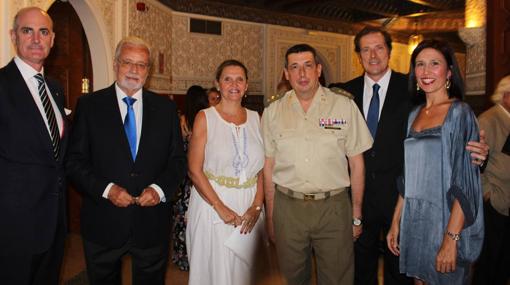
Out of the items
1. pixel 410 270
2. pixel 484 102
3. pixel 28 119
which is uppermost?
pixel 484 102

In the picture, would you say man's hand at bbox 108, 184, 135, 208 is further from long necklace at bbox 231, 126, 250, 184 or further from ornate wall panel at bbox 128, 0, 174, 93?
ornate wall panel at bbox 128, 0, 174, 93

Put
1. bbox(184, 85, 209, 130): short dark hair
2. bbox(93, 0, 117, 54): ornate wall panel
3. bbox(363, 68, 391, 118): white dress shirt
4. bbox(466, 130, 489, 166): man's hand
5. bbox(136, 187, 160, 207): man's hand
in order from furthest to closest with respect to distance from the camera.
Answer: bbox(93, 0, 117, 54): ornate wall panel → bbox(184, 85, 209, 130): short dark hair → bbox(363, 68, 391, 118): white dress shirt → bbox(136, 187, 160, 207): man's hand → bbox(466, 130, 489, 166): man's hand

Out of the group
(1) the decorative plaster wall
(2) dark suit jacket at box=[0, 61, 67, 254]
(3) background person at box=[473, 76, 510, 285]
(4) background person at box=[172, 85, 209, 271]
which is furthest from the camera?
(1) the decorative plaster wall

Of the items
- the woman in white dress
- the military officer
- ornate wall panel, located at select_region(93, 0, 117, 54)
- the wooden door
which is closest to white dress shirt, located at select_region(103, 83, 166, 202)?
the woman in white dress

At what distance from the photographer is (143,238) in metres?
2.48

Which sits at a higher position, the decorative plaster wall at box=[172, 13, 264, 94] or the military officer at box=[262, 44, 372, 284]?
the decorative plaster wall at box=[172, 13, 264, 94]

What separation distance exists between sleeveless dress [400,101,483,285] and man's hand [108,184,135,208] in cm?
145

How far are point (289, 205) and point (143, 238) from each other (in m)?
0.86

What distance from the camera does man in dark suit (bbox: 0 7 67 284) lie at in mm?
2170

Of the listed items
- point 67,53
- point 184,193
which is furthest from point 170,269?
point 67,53

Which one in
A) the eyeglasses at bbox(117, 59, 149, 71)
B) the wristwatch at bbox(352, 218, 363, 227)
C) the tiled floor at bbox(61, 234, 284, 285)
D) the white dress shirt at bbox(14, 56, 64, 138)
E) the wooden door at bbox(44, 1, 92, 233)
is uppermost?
the wooden door at bbox(44, 1, 92, 233)

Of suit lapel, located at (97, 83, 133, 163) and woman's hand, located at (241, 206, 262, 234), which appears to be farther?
woman's hand, located at (241, 206, 262, 234)

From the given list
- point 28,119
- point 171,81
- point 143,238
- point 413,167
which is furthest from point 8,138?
point 171,81

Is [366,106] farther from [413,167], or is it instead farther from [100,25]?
[100,25]
